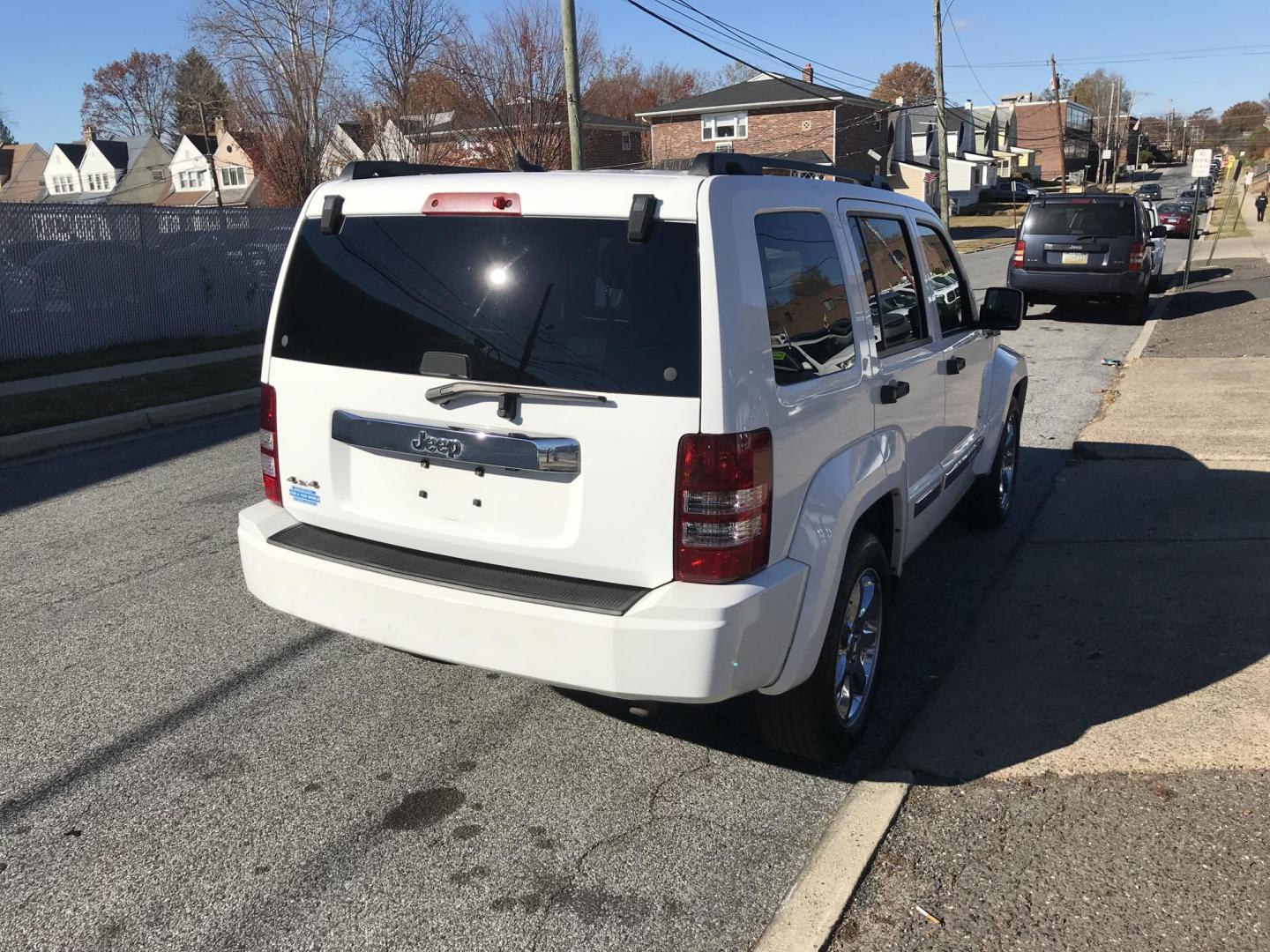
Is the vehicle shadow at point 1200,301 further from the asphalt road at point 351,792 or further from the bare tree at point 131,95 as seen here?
the bare tree at point 131,95

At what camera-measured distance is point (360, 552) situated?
348 cm

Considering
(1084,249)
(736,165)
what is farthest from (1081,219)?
(736,165)

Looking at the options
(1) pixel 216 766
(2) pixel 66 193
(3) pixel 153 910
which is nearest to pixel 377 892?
(3) pixel 153 910

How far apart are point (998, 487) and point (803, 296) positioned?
3419 mm

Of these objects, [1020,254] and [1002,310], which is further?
[1020,254]

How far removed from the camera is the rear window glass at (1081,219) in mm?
15977

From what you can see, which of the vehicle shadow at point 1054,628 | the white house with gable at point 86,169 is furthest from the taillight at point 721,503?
the white house with gable at point 86,169

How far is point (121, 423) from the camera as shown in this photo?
9.84 m

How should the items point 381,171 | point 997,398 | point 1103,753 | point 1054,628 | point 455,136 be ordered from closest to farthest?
point 1103,753
point 381,171
point 1054,628
point 997,398
point 455,136

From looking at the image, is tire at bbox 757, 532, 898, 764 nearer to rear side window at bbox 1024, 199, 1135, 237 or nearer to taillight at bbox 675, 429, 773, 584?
taillight at bbox 675, 429, 773, 584

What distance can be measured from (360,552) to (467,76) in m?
30.6

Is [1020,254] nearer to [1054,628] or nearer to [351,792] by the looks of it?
[1054,628]

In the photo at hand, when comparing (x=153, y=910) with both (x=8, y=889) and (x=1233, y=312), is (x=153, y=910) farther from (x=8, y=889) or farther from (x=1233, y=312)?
(x=1233, y=312)

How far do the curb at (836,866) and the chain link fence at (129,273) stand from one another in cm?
1374
